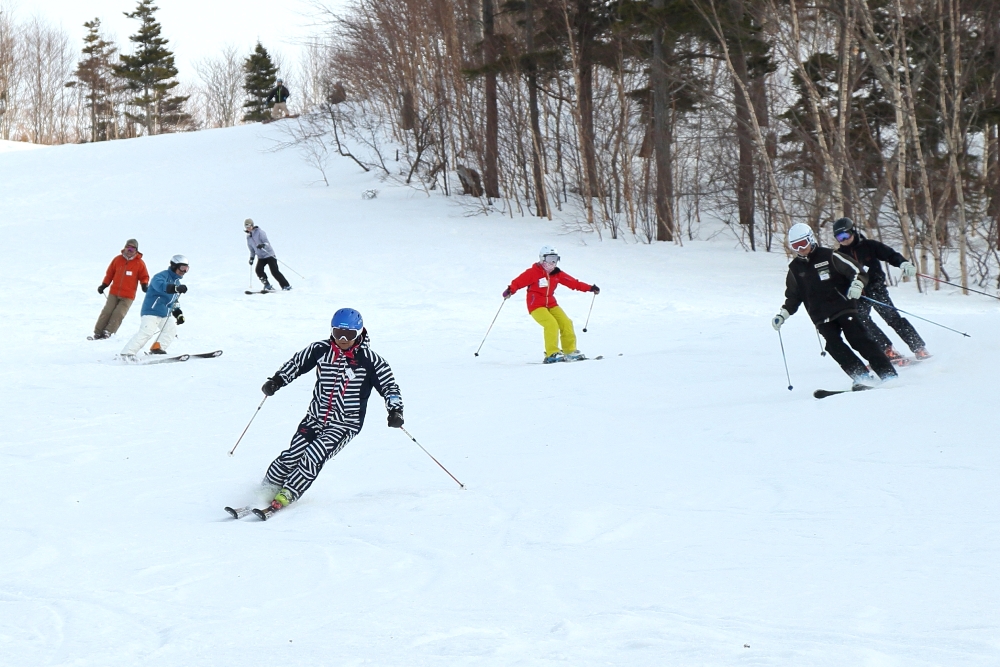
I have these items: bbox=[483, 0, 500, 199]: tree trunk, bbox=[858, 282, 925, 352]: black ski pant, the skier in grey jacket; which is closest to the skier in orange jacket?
the skier in grey jacket

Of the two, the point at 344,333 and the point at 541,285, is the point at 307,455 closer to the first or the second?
the point at 344,333

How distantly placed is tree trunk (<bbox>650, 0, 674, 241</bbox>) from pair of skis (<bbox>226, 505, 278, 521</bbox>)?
1818 centimetres

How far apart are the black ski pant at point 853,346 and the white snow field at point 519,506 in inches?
13.4

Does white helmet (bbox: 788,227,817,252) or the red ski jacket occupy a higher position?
white helmet (bbox: 788,227,817,252)

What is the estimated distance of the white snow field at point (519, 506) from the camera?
3.68 m

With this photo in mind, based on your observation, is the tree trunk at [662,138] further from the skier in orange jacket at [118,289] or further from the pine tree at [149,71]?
the pine tree at [149,71]

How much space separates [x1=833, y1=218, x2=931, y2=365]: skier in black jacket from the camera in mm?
8930

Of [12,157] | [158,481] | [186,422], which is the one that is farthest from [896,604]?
[12,157]

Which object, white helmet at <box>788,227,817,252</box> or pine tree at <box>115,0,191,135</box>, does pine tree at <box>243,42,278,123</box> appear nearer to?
pine tree at <box>115,0,191,135</box>

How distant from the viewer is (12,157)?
Result: 3516 centimetres

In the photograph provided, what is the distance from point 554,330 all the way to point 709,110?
13.3 meters

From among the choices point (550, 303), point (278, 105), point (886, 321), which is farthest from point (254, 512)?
point (278, 105)

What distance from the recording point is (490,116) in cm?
2533

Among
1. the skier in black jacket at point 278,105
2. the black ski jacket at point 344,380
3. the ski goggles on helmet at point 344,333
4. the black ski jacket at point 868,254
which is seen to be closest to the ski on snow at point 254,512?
the black ski jacket at point 344,380
